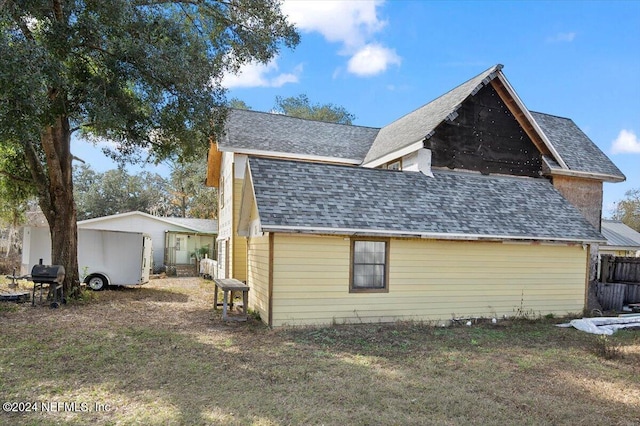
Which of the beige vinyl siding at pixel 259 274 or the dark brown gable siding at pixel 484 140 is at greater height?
the dark brown gable siding at pixel 484 140

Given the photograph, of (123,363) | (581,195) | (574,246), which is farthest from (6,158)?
(581,195)

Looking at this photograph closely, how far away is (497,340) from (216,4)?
13.5 m

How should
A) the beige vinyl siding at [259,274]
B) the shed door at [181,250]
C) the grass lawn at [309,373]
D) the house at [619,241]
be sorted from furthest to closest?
the house at [619,241]
the shed door at [181,250]
the beige vinyl siding at [259,274]
the grass lawn at [309,373]

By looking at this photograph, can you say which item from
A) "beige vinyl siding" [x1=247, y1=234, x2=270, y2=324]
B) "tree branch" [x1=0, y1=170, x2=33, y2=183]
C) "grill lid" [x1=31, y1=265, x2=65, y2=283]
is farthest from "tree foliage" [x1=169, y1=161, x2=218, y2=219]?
"beige vinyl siding" [x1=247, y1=234, x2=270, y2=324]

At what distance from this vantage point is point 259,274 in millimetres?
10797

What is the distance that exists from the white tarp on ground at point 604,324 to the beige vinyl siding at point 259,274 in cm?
787

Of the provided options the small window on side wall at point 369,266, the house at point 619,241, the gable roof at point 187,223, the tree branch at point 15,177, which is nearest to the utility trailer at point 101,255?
the tree branch at point 15,177

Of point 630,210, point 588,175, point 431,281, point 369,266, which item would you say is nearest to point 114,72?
point 369,266

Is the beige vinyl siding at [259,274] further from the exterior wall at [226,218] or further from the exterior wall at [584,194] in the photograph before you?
the exterior wall at [584,194]

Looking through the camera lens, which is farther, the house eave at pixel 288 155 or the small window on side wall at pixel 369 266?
the house eave at pixel 288 155

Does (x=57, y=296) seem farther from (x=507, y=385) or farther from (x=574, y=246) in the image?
(x=574, y=246)

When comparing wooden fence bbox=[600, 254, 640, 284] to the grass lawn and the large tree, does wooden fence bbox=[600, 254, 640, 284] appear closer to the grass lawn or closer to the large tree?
the grass lawn

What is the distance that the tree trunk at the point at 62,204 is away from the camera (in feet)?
43.6

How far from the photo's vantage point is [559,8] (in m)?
12.8
